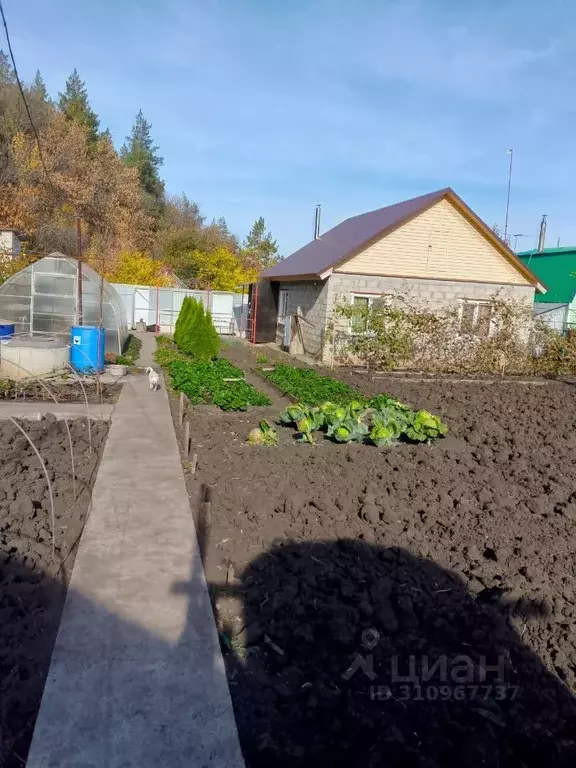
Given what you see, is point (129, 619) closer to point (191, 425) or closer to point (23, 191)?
point (191, 425)

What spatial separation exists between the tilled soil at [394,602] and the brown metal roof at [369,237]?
12.3m

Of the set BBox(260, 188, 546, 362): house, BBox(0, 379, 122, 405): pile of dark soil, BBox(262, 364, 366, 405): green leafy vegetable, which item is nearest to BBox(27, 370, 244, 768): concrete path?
BBox(0, 379, 122, 405): pile of dark soil

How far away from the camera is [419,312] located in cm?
1928

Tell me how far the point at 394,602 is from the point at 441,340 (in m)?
15.4

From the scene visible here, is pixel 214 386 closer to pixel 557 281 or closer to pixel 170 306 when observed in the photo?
pixel 170 306

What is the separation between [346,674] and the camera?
3.32 m

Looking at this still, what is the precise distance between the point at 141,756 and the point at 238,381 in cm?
1052

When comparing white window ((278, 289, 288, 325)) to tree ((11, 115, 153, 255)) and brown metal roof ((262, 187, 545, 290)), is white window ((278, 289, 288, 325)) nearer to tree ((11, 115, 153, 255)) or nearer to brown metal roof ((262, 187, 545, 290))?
brown metal roof ((262, 187, 545, 290))

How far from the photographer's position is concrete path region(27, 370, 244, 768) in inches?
109

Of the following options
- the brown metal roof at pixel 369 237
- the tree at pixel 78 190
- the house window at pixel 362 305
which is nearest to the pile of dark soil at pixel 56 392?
the house window at pixel 362 305

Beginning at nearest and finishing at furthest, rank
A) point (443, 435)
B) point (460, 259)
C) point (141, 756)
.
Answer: point (141, 756)
point (443, 435)
point (460, 259)

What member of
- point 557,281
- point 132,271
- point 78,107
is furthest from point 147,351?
point 78,107

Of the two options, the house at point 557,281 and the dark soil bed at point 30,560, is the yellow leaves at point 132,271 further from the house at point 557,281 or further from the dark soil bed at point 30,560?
the dark soil bed at point 30,560

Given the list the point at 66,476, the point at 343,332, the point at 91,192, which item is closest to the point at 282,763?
the point at 66,476
